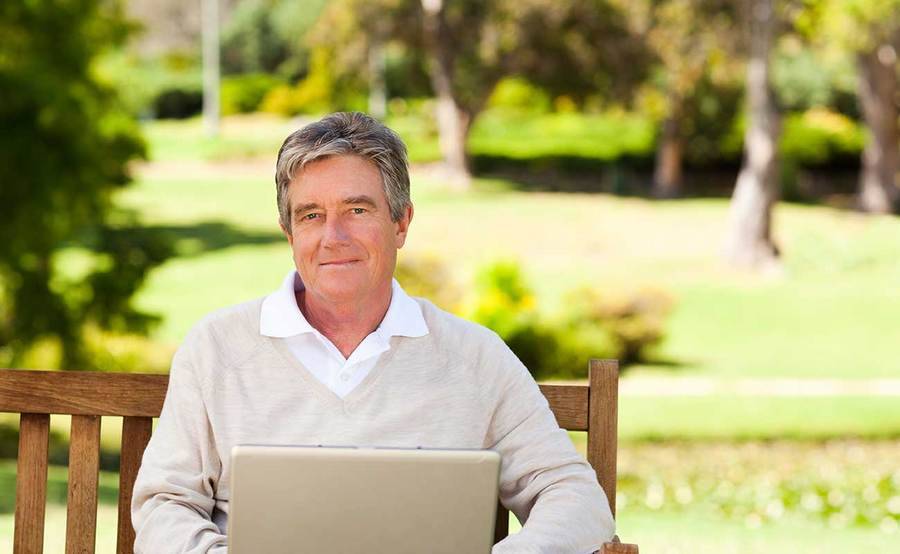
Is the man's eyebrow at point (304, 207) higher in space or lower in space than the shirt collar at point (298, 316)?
higher

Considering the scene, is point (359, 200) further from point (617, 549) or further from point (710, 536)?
point (710, 536)

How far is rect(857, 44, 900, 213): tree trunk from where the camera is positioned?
31.8m

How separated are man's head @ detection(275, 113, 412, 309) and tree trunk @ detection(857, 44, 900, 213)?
3024 centimetres

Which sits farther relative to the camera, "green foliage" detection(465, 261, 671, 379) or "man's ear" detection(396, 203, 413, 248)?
"green foliage" detection(465, 261, 671, 379)

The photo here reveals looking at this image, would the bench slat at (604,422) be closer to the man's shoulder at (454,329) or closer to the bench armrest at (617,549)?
the man's shoulder at (454,329)

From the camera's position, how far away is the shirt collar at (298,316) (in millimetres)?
2721

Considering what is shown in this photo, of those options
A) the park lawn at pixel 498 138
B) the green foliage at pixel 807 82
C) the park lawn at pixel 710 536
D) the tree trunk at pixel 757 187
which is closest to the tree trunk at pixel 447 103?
the park lawn at pixel 498 138

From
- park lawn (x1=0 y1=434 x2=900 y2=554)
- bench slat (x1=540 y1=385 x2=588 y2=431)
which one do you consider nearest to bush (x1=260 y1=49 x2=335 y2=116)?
park lawn (x1=0 y1=434 x2=900 y2=554)

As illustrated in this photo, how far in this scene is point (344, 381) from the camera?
2.72 metres

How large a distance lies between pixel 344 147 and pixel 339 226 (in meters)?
0.15

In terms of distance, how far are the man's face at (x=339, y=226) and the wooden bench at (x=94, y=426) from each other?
50cm

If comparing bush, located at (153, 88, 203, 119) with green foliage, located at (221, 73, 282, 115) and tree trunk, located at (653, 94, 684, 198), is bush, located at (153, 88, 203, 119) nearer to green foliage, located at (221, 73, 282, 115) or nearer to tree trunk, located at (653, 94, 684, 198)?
green foliage, located at (221, 73, 282, 115)

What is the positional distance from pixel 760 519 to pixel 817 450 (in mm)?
3140

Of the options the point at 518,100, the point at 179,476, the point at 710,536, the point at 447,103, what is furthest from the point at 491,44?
the point at 179,476
